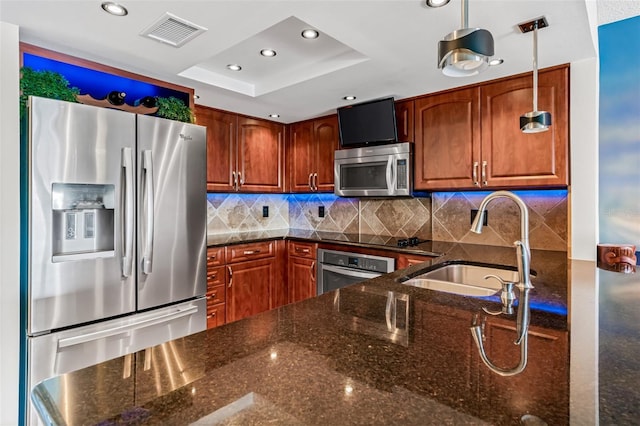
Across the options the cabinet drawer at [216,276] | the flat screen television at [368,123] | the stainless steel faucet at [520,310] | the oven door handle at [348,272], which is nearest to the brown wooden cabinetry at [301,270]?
the oven door handle at [348,272]

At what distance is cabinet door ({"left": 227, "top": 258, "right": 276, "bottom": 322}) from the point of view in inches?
121

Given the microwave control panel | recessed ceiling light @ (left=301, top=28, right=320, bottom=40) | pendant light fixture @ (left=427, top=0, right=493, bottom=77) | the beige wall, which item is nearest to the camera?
pendant light fixture @ (left=427, top=0, right=493, bottom=77)

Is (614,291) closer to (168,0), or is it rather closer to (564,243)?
(564,243)

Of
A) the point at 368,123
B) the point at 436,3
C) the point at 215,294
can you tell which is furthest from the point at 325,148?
the point at 436,3

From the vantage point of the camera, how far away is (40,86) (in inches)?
72.1

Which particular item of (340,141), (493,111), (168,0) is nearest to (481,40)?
(168,0)

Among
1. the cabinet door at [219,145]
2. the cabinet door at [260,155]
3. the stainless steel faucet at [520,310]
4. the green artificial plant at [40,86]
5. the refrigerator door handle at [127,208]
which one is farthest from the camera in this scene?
the cabinet door at [260,155]

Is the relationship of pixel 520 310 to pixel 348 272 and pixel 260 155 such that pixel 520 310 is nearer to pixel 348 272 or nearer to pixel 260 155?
pixel 348 272

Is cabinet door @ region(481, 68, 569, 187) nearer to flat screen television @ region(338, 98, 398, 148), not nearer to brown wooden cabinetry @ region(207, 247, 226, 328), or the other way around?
A: flat screen television @ region(338, 98, 398, 148)

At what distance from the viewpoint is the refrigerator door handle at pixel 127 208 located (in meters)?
1.94

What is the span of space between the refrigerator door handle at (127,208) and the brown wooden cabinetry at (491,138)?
7.02ft

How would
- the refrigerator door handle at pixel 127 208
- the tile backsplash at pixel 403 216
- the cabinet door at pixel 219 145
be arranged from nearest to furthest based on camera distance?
1. the refrigerator door handle at pixel 127 208
2. the tile backsplash at pixel 403 216
3. the cabinet door at pixel 219 145

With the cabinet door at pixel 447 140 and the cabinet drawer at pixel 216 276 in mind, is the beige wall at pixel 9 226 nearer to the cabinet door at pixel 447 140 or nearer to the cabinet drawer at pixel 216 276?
the cabinet drawer at pixel 216 276

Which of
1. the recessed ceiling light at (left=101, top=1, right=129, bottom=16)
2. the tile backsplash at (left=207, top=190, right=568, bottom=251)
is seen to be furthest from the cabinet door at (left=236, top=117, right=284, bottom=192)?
the recessed ceiling light at (left=101, top=1, right=129, bottom=16)
